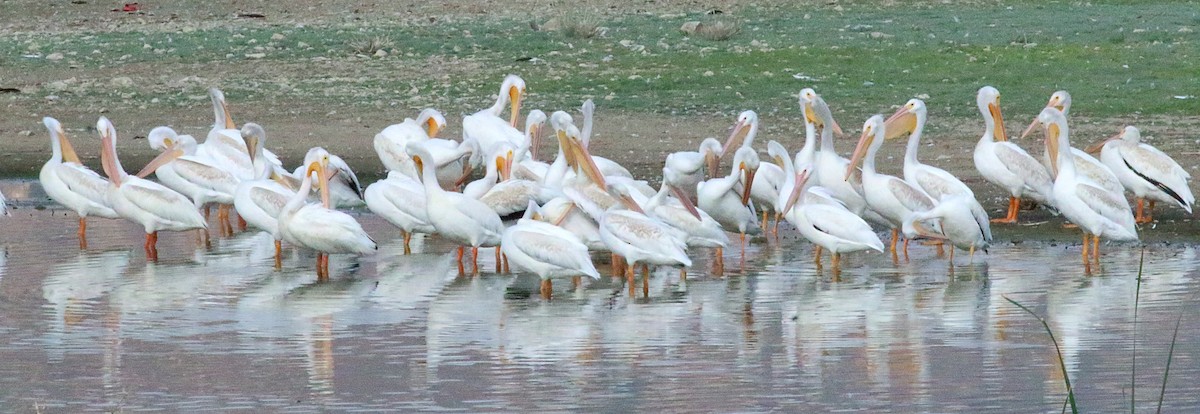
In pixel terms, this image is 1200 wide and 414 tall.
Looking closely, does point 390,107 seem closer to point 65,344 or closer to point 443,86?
point 443,86

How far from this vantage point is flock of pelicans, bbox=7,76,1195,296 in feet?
30.2

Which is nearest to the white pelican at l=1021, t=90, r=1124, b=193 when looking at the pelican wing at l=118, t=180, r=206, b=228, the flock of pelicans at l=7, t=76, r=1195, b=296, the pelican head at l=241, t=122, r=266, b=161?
the flock of pelicans at l=7, t=76, r=1195, b=296

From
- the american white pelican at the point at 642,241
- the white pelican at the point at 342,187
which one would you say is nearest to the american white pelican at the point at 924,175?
the american white pelican at the point at 642,241

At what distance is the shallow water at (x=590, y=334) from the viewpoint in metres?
6.34

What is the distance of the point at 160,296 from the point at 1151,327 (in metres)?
4.30

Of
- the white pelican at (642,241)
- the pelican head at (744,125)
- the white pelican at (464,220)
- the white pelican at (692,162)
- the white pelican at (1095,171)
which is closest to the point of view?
the white pelican at (642,241)

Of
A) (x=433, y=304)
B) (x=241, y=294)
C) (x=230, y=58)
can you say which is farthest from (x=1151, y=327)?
(x=230, y=58)

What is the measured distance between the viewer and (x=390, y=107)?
52.2 feet

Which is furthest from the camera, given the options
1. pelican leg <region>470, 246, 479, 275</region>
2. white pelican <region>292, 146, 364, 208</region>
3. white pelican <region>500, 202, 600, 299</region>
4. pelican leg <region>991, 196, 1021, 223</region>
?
white pelican <region>292, 146, 364, 208</region>

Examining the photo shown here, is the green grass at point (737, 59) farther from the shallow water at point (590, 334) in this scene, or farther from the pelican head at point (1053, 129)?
the shallow water at point (590, 334)

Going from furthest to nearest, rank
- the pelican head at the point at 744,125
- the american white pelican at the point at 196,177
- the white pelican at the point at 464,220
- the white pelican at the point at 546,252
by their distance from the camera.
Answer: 1. the pelican head at the point at 744,125
2. the american white pelican at the point at 196,177
3. the white pelican at the point at 464,220
4. the white pelican at the point at 546,252

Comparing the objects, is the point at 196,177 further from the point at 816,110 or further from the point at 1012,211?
the point at 1012,211

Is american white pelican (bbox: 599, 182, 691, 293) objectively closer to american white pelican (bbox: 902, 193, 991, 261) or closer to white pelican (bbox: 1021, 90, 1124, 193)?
american white pelican (bbox: 902, 193, 991, 261)

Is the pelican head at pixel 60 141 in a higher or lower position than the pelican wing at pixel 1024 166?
higher
